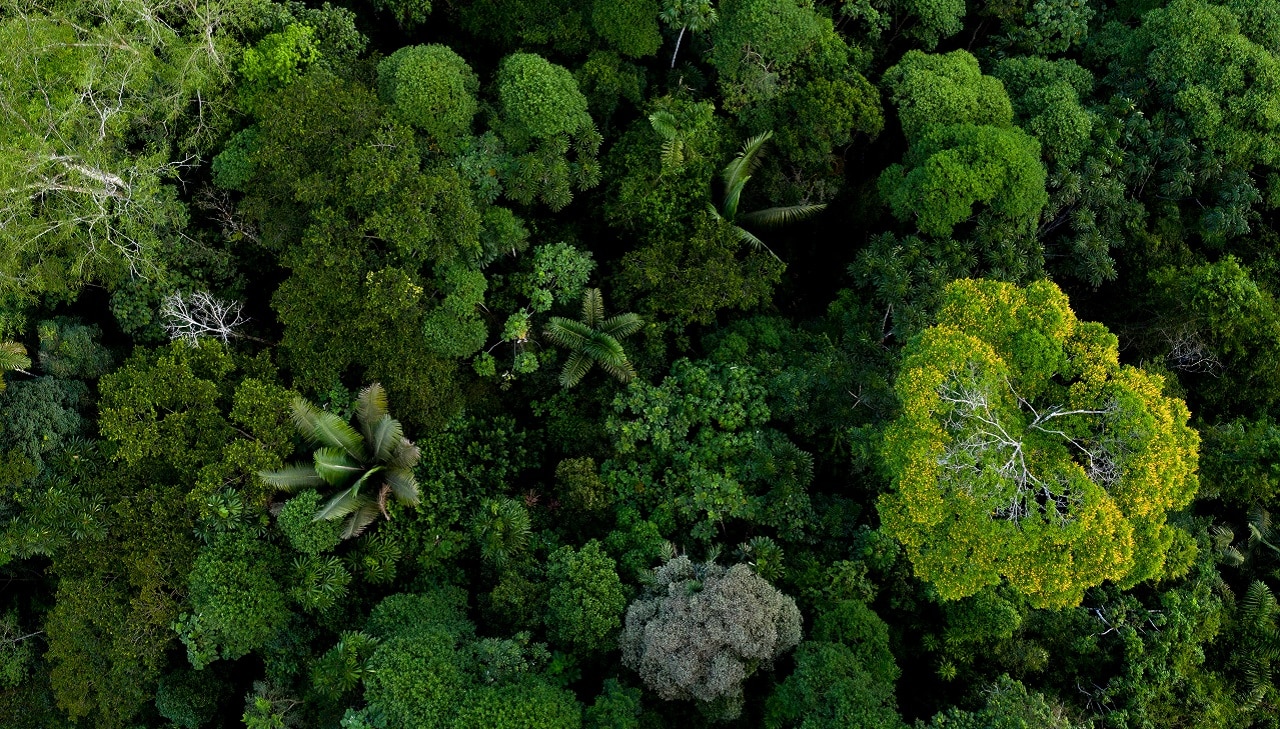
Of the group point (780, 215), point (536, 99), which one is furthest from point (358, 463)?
point (780, 215)

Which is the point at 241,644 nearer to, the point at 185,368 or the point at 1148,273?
the point at 185,368

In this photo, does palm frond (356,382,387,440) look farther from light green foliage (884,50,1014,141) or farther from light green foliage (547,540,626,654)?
light green foliage (884,50,1014,141)

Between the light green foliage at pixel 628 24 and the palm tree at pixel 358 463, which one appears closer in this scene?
the palm tree at pixel 358 463

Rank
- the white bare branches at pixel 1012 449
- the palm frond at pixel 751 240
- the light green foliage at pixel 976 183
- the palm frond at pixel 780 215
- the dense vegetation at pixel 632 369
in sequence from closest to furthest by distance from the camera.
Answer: the white bare branches at pixel 1012 449, the dense vegetation at pixel 632 369, the light green foliage at pixel 976 183, the palm frond at pixel 751 240, the palm frond at pixel 780 215

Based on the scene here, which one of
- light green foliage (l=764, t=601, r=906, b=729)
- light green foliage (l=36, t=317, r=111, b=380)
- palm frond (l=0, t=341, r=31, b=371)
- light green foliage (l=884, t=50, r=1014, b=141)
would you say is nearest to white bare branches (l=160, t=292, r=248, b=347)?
light green foliage (l=36, t=317, r=111, b=380)

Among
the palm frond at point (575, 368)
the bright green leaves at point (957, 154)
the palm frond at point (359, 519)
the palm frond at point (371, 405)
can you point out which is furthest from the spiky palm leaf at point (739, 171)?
the palm frond at point (359, 519)

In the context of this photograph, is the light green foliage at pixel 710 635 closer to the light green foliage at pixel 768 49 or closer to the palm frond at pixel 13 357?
the light green foliage at pixel 768 49

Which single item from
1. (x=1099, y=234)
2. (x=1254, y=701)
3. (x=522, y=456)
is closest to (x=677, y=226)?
(x=522, y=456)
